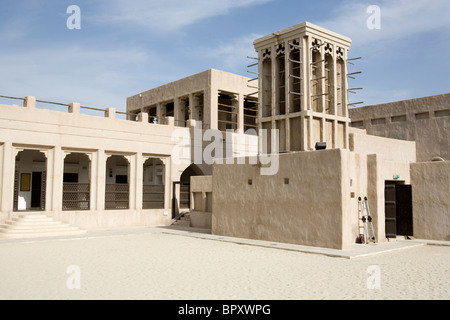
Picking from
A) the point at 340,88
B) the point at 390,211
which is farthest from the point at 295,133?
the point at 390,211

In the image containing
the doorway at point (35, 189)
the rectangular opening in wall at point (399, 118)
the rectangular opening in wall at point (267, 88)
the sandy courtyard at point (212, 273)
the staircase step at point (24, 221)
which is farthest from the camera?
the rectangular opening in wall at point (399, 118)

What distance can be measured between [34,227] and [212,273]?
1168cm

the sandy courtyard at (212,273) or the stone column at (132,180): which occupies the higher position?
the stone column at (132,180)

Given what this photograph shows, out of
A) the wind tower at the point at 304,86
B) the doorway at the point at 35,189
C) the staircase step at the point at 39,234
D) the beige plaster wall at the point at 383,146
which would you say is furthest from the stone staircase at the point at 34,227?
the beige plaster wall at the point at 383,146

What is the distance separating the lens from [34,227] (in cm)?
1823

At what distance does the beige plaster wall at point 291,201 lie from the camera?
45.6 ft

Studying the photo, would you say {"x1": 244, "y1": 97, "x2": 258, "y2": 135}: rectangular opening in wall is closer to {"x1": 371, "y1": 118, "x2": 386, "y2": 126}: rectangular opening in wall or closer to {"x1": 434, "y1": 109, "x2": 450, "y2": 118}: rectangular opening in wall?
{"x1": 371, "y1": 118, "x2": 386, "y2": 126}: rectangular opening in wall

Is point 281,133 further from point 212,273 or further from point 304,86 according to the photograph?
point 212,273

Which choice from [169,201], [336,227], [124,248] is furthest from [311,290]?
[169,201]

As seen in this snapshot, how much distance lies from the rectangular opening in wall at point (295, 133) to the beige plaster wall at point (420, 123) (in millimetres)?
11010

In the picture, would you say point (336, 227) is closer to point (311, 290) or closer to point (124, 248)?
point (311, 290)

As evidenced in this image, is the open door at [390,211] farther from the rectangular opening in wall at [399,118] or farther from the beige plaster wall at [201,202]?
the rectangular opening in wall at [399,118]

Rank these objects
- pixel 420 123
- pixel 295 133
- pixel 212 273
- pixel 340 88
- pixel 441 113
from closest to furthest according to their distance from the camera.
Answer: pixel 212 273, pixel 295 133, pixel 340 88, pixel 441 113, pixel 420 123
